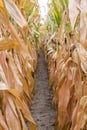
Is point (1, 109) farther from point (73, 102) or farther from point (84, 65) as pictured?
point (73, 102)

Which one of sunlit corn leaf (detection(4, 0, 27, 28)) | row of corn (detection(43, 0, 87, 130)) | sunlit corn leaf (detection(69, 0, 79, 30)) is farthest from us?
sunlit corn leaf (detection(69, 0, 79, 30))

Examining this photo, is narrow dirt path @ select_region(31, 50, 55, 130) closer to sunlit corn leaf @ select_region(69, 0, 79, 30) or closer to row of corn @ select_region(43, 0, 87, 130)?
row of corn @ select_region(43, 0, 87, 130)

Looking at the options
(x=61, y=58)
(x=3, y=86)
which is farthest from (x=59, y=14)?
(x=3, y=86)

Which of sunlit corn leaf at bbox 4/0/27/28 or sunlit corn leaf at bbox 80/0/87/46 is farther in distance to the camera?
sunlit corn leaf at bbox 80/0/87/46

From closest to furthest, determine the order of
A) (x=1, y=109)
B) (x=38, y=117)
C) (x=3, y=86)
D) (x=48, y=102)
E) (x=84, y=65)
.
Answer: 1. (x=3, y=86)
2. (x=1, y=109)
3. (x=84, y=65)
4. (x=38, y=117)
5. (x=48, y=102)

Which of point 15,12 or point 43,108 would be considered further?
point 43,108

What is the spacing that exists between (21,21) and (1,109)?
0.24 m

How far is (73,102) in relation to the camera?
4.21 ft

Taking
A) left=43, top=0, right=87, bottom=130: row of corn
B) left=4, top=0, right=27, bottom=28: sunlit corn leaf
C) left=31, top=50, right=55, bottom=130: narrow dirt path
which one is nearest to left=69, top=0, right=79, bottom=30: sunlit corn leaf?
left=43, top=0, right=87, bottom=130: row of corn

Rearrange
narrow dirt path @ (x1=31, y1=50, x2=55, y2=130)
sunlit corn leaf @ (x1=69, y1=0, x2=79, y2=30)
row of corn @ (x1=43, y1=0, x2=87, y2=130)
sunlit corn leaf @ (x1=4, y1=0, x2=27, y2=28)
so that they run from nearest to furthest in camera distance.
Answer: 1. sunlit corn leaf @ (x1=4, y1=0, x2=27, y2=28)
2. row of corn @ (x1=43, y1=0, x2=87, y2=130)
3. sunlit corn leaf @ (x1=69, y1=0, x2=79, y2=30)
4. narrow dirt path @ (x1=31, y1=50, x2=55, y2=130)

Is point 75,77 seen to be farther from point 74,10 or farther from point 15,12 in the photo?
point 15,12

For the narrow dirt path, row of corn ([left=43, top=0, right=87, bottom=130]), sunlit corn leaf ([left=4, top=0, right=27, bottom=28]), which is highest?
sunlit corn leaf ([left=4, top=0, right=27, bottom=28])

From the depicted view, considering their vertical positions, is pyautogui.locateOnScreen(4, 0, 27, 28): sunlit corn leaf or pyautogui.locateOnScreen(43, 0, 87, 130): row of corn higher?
pyautogui.locateOnScreen(4, 0, 27, 28): sunlit corn leaf

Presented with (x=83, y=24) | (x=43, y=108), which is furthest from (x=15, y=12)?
(x=43, y=108)
